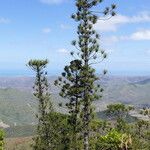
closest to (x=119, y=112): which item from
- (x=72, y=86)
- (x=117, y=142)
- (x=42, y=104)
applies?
(x=42, y=104)

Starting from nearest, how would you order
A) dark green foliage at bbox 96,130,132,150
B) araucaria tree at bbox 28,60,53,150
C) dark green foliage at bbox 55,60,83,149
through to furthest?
dark green foliage at bbox 96,130,132,150
dark green foliage at bbox 55,60,83,149
araucaria tree at bbox 28,60,53,150

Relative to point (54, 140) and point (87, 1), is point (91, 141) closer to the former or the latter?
point (54, 140)

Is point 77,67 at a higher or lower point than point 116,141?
higher

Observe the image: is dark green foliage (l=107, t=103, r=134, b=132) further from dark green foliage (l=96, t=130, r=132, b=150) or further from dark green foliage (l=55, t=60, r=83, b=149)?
dark green foliage (l=96, t=130, r=132, b=150)

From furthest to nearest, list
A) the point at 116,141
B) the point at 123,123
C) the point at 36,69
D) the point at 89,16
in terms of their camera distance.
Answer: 1. the point at 123,123
2. the point at 36,69
3. the point at 89,16
4. the point at 116,141

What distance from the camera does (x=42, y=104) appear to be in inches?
3748

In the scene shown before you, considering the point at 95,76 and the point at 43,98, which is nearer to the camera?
the point at 95,76

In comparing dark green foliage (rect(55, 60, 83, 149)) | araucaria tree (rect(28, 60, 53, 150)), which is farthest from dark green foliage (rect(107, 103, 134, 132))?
dark green foliage (rect(55, 60, 83, 149))

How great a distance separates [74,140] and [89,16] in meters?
35.1

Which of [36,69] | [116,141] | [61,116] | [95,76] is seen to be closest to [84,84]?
[95,76]

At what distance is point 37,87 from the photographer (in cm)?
9638

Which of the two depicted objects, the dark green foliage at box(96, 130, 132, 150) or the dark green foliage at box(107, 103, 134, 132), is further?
the dark green foliage at box(107, 103, 134, 132)

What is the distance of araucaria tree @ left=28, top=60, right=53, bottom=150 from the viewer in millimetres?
92175

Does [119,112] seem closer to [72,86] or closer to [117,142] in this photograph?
[72,86]
